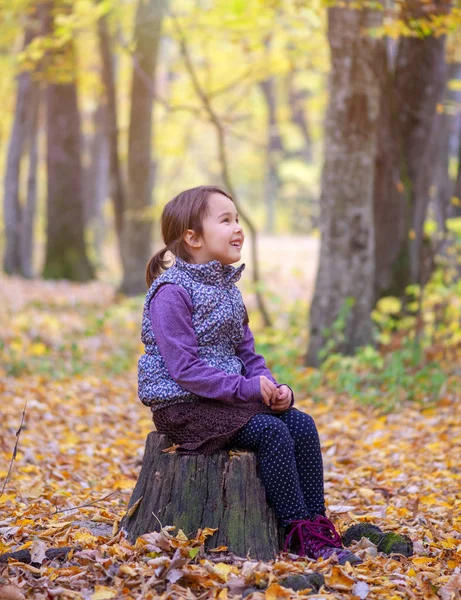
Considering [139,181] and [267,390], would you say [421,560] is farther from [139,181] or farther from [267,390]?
[139,181]

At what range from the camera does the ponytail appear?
3785mm

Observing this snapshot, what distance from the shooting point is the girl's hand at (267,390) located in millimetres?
3348

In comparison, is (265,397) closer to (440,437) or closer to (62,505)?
(62,505)

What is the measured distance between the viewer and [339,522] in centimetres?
402

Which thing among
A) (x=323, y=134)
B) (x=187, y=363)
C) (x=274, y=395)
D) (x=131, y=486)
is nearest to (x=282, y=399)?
(x=274, y=395)

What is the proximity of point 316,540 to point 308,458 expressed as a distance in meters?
0.37

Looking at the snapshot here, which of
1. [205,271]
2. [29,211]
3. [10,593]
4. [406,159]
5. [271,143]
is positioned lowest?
[10,593]

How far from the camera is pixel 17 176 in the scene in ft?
51.4

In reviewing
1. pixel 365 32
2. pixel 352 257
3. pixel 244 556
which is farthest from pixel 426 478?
pixel 365 32

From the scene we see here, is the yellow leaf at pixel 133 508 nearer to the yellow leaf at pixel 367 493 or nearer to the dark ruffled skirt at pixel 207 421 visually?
the dark ruffled skirt at pixel 207 421

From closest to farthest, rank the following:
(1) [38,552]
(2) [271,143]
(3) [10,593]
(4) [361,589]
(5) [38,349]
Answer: (3) [10,593], (4) [361,589], (1) [38,552], (5) [38,349], (2) [271,143]

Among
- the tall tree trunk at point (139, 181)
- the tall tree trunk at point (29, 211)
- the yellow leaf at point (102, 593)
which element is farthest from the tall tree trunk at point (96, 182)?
the yellow leaf at point (102, 593)

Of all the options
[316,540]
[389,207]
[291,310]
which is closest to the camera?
[316,540]

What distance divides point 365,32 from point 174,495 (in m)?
5.38
